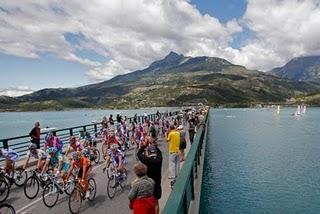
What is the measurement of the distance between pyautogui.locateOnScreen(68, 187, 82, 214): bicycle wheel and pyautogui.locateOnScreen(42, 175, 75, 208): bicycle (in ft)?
2.04

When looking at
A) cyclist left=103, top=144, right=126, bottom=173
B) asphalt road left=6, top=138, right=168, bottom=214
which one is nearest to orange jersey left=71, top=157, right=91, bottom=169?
asphalt road left=6, top=138, right=168, bottom=214

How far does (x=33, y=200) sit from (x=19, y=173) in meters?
2.33

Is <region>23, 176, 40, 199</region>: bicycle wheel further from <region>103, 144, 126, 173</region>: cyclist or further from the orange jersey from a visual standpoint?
<region>103, 144, 126, 173</region>: cyclist

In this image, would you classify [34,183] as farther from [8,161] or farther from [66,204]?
[66,204]

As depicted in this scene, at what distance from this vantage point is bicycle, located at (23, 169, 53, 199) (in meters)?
12.9

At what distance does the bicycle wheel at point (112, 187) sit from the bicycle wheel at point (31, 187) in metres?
2.49

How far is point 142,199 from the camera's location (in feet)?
25.1

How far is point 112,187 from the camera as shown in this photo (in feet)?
44.4

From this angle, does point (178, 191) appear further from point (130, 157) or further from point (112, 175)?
point (130, 157)

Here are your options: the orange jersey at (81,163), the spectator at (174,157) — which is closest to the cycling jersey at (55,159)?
the orange jersey at (81,163)

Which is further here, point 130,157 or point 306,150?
point 306,150

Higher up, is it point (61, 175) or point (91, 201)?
point (61, 175)

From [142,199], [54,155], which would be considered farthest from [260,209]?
[142,199]

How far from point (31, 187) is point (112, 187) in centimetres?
285
